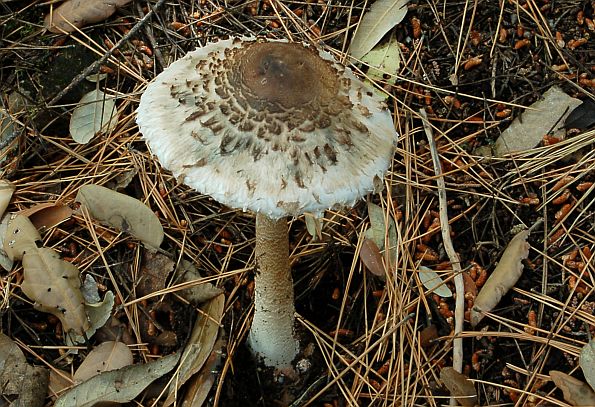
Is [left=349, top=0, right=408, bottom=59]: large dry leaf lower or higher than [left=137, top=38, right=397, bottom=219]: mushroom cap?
lower

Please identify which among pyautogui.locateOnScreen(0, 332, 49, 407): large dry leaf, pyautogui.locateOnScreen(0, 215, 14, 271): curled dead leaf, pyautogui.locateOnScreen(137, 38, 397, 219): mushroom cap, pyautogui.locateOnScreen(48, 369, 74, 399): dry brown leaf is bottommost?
pyautogui.locateOnScreen(48, 369, 74, 399): dry brown leaf

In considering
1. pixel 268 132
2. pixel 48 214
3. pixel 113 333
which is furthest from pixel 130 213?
pixel 268 132

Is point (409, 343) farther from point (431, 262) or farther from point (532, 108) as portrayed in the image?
point (532, 108)

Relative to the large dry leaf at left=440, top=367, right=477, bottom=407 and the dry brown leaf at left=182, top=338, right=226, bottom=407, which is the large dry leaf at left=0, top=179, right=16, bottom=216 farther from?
the large dry leaf at left=440, top=367, right=477, bottom=407

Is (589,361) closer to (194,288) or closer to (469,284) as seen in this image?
(469,284)

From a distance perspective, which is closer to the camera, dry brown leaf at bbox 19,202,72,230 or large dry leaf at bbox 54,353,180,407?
large dry leaf at bbox 54,353,180,407

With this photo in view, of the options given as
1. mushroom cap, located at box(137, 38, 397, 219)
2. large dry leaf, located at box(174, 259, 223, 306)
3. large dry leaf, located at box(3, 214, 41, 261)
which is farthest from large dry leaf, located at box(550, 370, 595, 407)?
large dry leaf, located at box(3, 214, 41, 261)

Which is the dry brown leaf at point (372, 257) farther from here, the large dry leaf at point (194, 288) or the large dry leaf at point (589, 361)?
the large dry leaf at point (589, 361)
